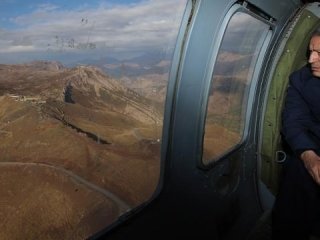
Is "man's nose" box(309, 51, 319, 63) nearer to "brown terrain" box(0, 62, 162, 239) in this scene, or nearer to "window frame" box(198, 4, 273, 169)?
"window frame" box(198, 4, 273, 169)

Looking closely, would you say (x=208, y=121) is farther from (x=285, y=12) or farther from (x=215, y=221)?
(x=285, y=12)

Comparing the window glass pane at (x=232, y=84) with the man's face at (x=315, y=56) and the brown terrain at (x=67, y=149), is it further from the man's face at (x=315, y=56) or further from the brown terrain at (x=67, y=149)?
the brown terrain at (x=67, y=149)

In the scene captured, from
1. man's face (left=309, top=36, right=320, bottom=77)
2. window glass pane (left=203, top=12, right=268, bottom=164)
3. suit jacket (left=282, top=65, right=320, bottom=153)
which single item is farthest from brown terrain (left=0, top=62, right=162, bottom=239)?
man's face (left=309, top=36, right=320, bottom=77)

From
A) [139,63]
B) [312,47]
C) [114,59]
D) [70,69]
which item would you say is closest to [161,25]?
[139,63]

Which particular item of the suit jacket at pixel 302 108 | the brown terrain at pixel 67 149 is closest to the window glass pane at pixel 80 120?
the brown terrain at pixel 67 149

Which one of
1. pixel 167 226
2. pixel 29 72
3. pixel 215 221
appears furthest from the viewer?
pixel 215 221

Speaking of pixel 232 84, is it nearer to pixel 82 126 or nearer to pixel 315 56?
pixel 315 56
